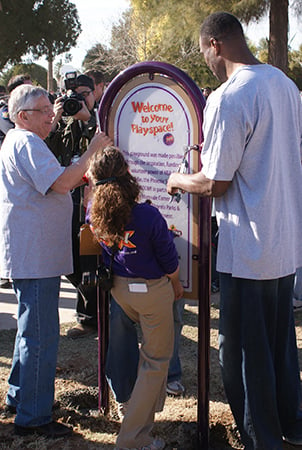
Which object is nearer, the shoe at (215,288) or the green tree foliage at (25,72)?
the shoe at (215,288)

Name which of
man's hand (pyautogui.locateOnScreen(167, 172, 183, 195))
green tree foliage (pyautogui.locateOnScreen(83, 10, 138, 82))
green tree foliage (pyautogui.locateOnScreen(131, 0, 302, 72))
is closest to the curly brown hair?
man's hand (pyautogui.locateOnScreen(167, 172, 183, 195))

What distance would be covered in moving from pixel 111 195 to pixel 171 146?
51 cm

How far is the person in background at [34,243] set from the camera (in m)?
2.62

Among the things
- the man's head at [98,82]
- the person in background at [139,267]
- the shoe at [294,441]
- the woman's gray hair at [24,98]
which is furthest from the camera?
the man's head at [98,82]

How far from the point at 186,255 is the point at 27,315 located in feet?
2.95

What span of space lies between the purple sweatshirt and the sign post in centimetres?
22

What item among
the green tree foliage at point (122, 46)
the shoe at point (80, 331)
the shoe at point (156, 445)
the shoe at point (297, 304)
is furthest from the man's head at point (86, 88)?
the green tree foliage at point (122, 46)

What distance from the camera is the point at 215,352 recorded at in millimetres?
3955

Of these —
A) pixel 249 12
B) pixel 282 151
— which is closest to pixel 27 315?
pixel 282 151

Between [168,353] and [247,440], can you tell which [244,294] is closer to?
[168,353]

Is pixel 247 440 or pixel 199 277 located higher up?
pixel 199 277

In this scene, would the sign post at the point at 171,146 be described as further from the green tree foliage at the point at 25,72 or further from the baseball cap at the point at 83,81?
the green tree foliage at the point at 25,72

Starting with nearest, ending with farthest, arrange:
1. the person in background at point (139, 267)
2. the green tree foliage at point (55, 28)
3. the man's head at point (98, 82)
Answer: the person in background at point (139, 267) → the man's head at point (98, 82) → the green tree foliage at point (55, 28)

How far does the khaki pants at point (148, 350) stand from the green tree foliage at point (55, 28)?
3521 centimetres
